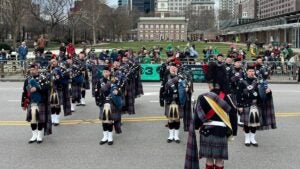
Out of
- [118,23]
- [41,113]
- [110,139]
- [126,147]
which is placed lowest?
[126,147]

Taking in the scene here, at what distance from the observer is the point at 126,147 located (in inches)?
357

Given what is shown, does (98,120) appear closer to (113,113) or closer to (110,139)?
(110,139)

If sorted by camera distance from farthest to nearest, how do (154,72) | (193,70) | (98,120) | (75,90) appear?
(154,72)
(193,70)
(75,90)
(98,120)

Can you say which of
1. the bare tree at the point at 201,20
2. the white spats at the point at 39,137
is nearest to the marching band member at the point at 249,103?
the white spats at the point at 39,137

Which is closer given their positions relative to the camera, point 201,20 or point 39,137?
point 39,137

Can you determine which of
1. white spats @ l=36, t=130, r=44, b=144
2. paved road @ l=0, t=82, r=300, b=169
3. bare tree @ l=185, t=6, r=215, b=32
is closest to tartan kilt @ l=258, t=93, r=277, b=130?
paved road @ l=0, t=82, r=300, b=169

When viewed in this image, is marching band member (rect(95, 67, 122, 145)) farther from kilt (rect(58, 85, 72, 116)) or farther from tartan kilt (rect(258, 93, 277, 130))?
tartan kilt (rect(258, 93, 277, 130))

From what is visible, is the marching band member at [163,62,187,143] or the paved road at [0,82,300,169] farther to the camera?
the marching band member at [163,62,187,143]

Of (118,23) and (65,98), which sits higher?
(118,23)

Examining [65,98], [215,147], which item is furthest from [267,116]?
[65,98]

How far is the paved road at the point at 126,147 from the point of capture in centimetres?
785

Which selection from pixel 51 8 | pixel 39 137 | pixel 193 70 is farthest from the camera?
pixel 51 8

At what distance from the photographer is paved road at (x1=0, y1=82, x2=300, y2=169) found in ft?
25.8

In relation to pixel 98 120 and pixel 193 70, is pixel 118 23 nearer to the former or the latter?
pixel 193 70
